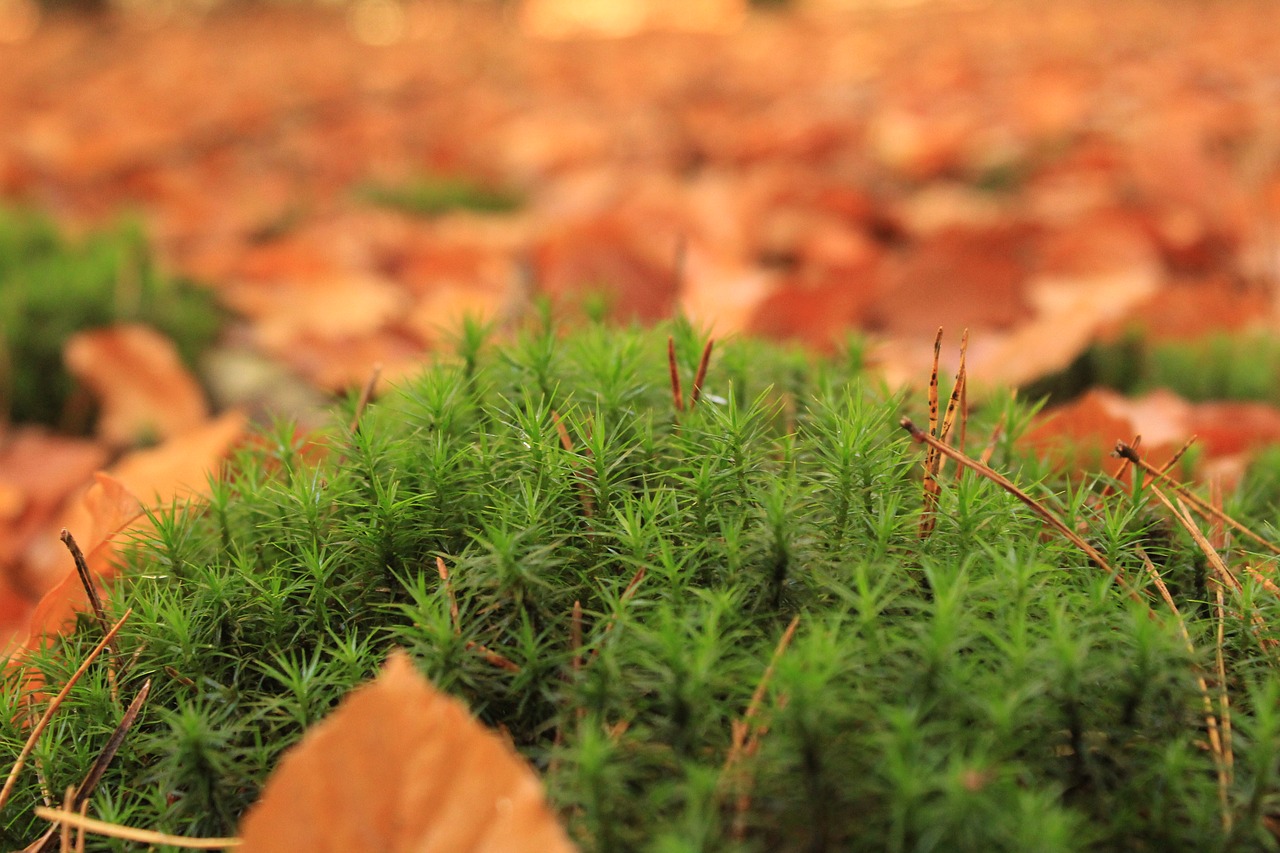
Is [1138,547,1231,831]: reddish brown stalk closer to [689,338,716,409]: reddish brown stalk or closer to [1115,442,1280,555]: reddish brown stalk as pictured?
[1115,442,1280,555]: reddish brown stalk

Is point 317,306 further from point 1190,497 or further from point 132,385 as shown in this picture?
point 1190,497

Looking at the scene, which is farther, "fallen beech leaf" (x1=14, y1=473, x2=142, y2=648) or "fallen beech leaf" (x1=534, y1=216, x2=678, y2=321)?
"fallen beech leaf" (x1=534, y1=216, x2=678, y2=321)

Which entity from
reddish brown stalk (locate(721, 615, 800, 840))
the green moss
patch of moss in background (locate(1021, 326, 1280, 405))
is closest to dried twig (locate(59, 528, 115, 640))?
reddish brown stalk (locate(721, 615, 800, 840))

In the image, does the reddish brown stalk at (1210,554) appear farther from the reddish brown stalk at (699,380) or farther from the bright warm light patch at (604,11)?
the bright warm light patch at (604,11)

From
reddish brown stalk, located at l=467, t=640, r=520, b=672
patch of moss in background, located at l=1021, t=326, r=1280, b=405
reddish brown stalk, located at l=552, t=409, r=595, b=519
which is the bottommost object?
patch of moss in background, located at l=1021, t=326, r=1280, b=405

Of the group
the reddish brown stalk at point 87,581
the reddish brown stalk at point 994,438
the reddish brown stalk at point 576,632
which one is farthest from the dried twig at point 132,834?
the reddish brown stalk at point 994,438

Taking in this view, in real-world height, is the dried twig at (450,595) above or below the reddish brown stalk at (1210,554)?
above

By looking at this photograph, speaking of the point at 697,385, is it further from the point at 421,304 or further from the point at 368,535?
the point at 421,304

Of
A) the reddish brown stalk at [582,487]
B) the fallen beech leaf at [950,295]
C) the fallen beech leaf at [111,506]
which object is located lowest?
the fallen beech leaf at [950,295]
